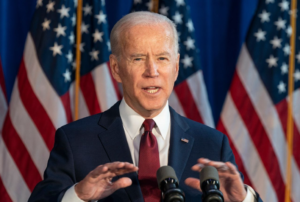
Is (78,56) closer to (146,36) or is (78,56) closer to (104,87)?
(104,87)

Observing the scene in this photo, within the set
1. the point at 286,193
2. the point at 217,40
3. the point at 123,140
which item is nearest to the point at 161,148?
the point at 123,140

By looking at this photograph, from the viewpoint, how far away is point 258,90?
3.64 m

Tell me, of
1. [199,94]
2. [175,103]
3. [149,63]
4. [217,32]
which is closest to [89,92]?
[175,103]

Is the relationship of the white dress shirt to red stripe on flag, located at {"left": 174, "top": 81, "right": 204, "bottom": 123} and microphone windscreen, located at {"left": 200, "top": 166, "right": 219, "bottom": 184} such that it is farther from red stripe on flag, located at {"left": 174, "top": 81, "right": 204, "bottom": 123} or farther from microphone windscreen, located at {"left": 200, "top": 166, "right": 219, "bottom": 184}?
red stripe on flag, located at {"left": 174, "top": 81, "right": 204, "bottom": 123}

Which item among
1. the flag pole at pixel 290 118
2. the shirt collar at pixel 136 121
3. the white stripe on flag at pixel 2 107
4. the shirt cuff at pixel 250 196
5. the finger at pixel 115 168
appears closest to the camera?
the finger at pixel 115 168

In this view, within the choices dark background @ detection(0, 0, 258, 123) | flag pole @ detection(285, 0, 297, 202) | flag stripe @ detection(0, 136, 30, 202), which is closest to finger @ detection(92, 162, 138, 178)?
flag stripe @ detection(0, 136, 30, 202)

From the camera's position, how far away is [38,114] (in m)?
3.51

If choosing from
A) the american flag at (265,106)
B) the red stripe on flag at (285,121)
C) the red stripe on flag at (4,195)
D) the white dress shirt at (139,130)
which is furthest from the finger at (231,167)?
the red stripe on flag at (4,195)

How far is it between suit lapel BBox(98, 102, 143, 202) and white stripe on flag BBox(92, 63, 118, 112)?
5.06 feet

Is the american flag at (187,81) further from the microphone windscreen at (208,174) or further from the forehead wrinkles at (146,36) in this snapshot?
the microphone windscreen at (208,174)

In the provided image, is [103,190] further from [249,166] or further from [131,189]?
[249,166]

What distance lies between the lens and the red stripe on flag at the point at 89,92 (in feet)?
12.0

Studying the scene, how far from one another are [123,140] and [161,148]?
166 millimetres

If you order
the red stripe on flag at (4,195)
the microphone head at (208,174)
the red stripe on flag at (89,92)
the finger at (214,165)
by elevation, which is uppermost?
the microphone head at (208,174)
